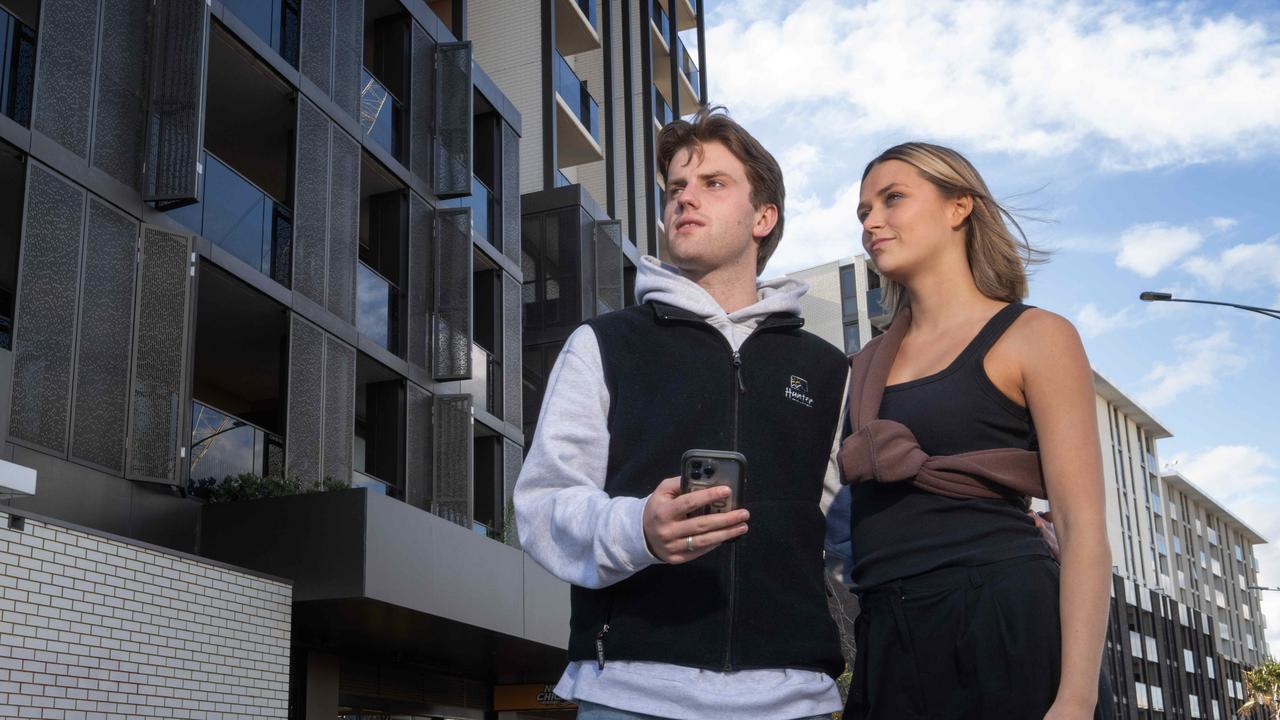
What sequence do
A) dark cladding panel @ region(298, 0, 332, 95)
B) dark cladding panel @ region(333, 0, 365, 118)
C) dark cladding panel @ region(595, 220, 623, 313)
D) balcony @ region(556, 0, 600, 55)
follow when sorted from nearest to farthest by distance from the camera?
dark cladding panel @ region(298, 0, 332, 95)
dark cladding panel @ region(333, 0, 365, 118)
dark cladding panel @ region(595, 220, 623, 313)
balcony @ region(556, 0, 600, 55)

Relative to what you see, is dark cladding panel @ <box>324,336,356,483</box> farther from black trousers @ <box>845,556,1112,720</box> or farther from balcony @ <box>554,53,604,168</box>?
balcony @ <box>554,53,604,168</box>

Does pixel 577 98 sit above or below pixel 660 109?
below

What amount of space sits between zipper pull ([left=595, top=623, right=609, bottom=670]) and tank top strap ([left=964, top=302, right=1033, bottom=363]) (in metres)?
0.99

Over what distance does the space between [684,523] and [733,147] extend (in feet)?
4.94

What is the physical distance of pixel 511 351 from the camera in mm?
24016

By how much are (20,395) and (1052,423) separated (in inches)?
433

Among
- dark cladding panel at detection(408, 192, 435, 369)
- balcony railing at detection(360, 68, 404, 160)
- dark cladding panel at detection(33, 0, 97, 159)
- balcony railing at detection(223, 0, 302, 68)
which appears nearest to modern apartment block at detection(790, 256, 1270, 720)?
dark cladding panel at detection(408, 192, 435, 369)

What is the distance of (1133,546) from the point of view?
7419cm

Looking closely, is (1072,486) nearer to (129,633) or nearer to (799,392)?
(799,392)


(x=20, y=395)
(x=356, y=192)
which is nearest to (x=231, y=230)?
Answer: (x=356, y=192)

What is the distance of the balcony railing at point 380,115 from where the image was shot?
19375 millimetres

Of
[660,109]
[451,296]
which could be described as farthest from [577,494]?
[660,109]

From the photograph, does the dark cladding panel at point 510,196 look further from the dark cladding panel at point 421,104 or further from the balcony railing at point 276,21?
the balcony railing at point 276,21

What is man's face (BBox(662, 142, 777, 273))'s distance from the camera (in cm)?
327
